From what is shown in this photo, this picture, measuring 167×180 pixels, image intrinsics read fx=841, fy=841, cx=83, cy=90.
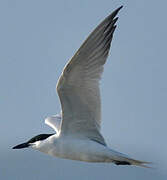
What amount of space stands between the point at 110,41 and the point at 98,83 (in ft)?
2.03

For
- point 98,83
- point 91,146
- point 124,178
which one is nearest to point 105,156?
point 91,146

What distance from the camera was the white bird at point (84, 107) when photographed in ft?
35.7

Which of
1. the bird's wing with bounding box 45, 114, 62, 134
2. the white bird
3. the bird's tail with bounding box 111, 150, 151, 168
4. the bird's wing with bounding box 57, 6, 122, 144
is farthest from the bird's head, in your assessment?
the bird's tail with bounding box 111, 150, 151, 168

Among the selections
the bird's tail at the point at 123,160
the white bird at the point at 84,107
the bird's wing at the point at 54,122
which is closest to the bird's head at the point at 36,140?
the white bird at the point at 84,107

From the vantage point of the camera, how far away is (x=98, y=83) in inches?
442

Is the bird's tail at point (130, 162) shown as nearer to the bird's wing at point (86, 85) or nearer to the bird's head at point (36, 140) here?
the bird's wing at point (86, 85)

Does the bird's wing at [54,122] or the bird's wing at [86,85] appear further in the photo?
the bird's wing at [54,122]

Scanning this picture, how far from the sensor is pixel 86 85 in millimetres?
11172

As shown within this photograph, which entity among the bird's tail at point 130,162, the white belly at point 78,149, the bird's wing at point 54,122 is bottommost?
the bird's tail at point 130,162

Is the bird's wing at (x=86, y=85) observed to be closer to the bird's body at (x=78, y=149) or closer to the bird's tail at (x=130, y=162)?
the bird's body at (x=78, y=149)

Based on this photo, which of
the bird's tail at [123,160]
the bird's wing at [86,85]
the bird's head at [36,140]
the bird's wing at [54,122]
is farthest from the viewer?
the bird's wing at [54,122]

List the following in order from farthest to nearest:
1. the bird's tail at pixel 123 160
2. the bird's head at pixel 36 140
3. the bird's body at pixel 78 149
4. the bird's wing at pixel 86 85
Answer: the bird's head at pixel 36 140, the bird's body at pixel 78 149, the bird's tail at pixel 123 160, the bird's wing at pixel 86 85

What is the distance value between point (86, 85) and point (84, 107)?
1.13 ft

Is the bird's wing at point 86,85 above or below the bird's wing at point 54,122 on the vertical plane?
above
